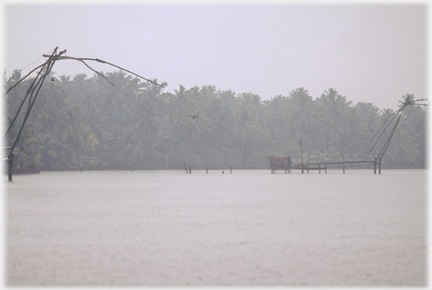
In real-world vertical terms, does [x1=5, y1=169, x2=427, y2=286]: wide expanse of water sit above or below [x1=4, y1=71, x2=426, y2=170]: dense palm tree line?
below

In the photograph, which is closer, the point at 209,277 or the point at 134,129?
the point at 209,277

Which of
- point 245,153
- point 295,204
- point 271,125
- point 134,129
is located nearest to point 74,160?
point 134,129

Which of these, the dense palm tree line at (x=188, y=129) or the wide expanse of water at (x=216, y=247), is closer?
the wide expanse of water at (x=216, y=247)

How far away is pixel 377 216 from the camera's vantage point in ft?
35.1

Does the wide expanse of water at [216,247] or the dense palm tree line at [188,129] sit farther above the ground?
the dense palm tree line at [188,129]

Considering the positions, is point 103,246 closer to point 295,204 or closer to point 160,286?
point 160,286

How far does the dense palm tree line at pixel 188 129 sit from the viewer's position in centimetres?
6244

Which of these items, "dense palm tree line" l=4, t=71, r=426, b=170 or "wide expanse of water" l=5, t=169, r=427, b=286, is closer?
"wide expanse of water" l=5, t=169, r=427, b=286

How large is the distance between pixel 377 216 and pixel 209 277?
21.2ft

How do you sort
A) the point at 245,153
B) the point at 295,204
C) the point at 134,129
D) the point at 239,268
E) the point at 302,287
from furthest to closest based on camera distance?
1. the point at 245,153
2. the point at 134,129
3. the point at 295,204
4. the point at 239,268
5. the point at 302,287

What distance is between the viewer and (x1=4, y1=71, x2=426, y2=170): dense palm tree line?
205 ft

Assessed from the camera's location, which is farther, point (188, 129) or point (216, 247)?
point (188, 129)

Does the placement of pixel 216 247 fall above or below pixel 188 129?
below

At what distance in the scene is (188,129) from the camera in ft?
240
